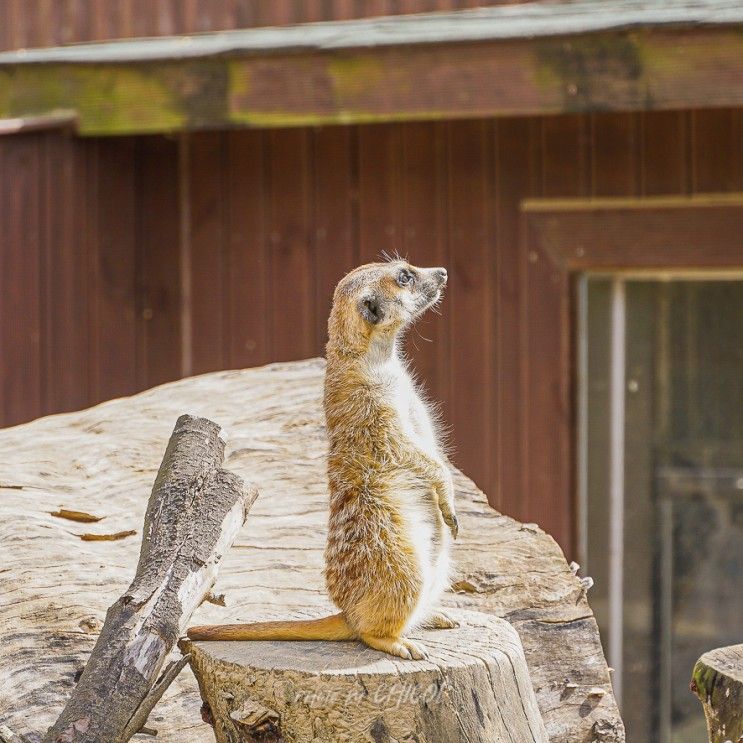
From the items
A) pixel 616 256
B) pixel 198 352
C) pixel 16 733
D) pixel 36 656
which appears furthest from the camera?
pixel 198 352

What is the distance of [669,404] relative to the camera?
17.1 ft

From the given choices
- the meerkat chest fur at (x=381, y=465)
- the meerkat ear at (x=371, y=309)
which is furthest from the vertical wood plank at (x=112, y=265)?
the meerkat ear at (x=371, y=309)

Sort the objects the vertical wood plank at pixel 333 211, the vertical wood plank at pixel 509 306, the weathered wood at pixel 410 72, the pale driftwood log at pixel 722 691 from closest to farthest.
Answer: the pale driftwood log at pixel 722 691, the weathered wood at pixel 410 72, the vertical wood plank at pixel 509 306, the vertical wood plank at pixel 333 211

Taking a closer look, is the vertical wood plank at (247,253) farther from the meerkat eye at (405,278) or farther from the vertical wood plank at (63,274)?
the meerkat eye at (405,278)

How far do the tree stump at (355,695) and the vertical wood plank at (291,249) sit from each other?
3238 mm

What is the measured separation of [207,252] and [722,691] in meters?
3.47

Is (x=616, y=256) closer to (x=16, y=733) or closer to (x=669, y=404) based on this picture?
(x=669, y=404)

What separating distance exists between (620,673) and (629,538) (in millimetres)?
594

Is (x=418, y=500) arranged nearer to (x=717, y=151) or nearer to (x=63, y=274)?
(x=717, y=151)

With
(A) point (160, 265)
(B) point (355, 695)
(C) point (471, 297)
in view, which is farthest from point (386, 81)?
(B) point (355, 695)

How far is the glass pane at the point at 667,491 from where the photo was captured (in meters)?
5.17

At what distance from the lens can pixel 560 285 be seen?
517 cm

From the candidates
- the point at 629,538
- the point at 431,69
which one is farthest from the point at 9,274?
the point at 629,538

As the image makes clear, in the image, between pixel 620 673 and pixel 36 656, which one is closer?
pixel 36 656
